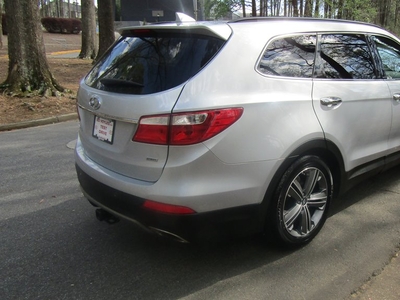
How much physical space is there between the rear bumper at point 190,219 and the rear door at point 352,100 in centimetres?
93

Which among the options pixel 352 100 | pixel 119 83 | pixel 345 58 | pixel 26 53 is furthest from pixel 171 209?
pixel 26 53

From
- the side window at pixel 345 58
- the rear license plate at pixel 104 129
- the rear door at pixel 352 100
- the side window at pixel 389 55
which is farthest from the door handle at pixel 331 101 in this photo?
the rear license plate at pixel 104 129

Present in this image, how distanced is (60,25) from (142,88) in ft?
150

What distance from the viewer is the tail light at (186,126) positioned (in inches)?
89.7

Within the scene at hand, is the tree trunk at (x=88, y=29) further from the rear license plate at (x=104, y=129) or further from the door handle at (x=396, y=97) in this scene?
the door handle at (x=396, y=97)

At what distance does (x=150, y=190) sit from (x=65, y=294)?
3.01 ft

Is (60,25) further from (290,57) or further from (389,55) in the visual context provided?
(290,57)

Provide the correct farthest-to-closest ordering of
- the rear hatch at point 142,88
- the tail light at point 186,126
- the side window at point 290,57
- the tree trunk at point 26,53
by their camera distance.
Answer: the tree trunk at point 26,53
the side window at point 290,57
the rear hatch at point 142,88
the tail light at point 186,126

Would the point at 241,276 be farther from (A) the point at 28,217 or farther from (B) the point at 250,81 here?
(A) the point at 28,217

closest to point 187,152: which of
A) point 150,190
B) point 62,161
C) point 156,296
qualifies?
point 150,190

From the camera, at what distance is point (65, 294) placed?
8.18 ft

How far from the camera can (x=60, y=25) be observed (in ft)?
142

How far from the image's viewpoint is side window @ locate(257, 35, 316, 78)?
8.68 ft

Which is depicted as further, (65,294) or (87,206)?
(87,206)
